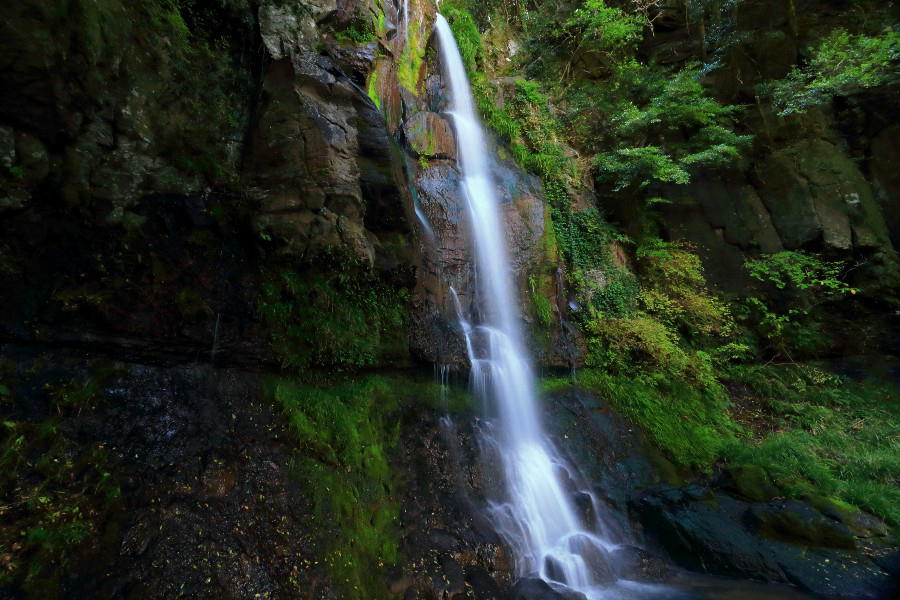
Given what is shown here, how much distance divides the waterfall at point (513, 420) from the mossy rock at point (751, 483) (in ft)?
8.09

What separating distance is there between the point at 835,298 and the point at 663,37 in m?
9.11

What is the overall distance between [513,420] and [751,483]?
3.80 m

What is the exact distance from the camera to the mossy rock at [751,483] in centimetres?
583

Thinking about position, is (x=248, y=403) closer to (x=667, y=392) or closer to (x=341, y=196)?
(x=341, y=196)

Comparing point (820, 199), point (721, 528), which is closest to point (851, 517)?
point (721, 528)

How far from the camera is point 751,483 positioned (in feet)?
19.6

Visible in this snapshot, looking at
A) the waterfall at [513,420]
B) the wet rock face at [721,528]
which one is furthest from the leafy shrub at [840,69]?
the wet rock face at [721,528]

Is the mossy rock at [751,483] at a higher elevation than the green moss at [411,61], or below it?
below

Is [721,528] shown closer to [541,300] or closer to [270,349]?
[541,300]

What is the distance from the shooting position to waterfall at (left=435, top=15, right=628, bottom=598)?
15.7 feet

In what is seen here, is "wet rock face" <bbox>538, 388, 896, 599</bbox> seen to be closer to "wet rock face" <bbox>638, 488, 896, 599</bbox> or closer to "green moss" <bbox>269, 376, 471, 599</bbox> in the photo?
"wet rock face" <bbox>638, 488, 896, 599</bbox>

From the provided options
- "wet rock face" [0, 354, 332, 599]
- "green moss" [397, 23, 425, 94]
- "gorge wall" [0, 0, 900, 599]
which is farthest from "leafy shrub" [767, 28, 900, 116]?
"wet rock face" [0, 354, 332, 599]

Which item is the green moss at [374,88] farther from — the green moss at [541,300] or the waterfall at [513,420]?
the green moss at [541,300]

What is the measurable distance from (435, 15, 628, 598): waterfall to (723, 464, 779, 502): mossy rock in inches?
97.1
